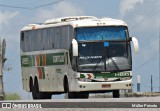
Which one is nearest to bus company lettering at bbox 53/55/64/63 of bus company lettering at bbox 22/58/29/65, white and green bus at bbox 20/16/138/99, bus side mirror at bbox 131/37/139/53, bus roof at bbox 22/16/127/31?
white and green bus at bbox 20/16/138/99

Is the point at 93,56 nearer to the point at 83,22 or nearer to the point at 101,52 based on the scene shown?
the point at 101,52

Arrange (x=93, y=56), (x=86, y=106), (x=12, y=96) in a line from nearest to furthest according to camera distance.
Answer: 1. (x=86, y=106)
2. (x=93, y=56)
3. (x=12, y=96)

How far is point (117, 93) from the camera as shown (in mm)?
38219

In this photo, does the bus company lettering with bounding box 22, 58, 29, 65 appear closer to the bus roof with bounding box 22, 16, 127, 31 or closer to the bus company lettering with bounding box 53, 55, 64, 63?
the bus roof with bounding box 22, 16, 127, 31

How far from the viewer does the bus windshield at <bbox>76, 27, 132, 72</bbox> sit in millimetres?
36688

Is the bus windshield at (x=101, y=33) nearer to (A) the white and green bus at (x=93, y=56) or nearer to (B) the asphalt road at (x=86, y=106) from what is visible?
(A) the white and green bus at (x=93, y=56)

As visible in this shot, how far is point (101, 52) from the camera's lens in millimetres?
37000

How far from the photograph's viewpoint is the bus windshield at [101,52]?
36688mm

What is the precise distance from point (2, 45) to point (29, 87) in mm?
7006

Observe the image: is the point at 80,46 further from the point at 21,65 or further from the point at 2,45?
the point at 21,65

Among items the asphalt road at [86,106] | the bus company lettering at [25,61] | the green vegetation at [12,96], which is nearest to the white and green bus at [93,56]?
the bus company lettering at [25,61]

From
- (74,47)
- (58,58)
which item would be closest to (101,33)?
(74,47)

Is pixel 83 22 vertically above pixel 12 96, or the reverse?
pixel 83 22

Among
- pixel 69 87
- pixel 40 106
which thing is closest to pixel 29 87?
pixel 69 87
